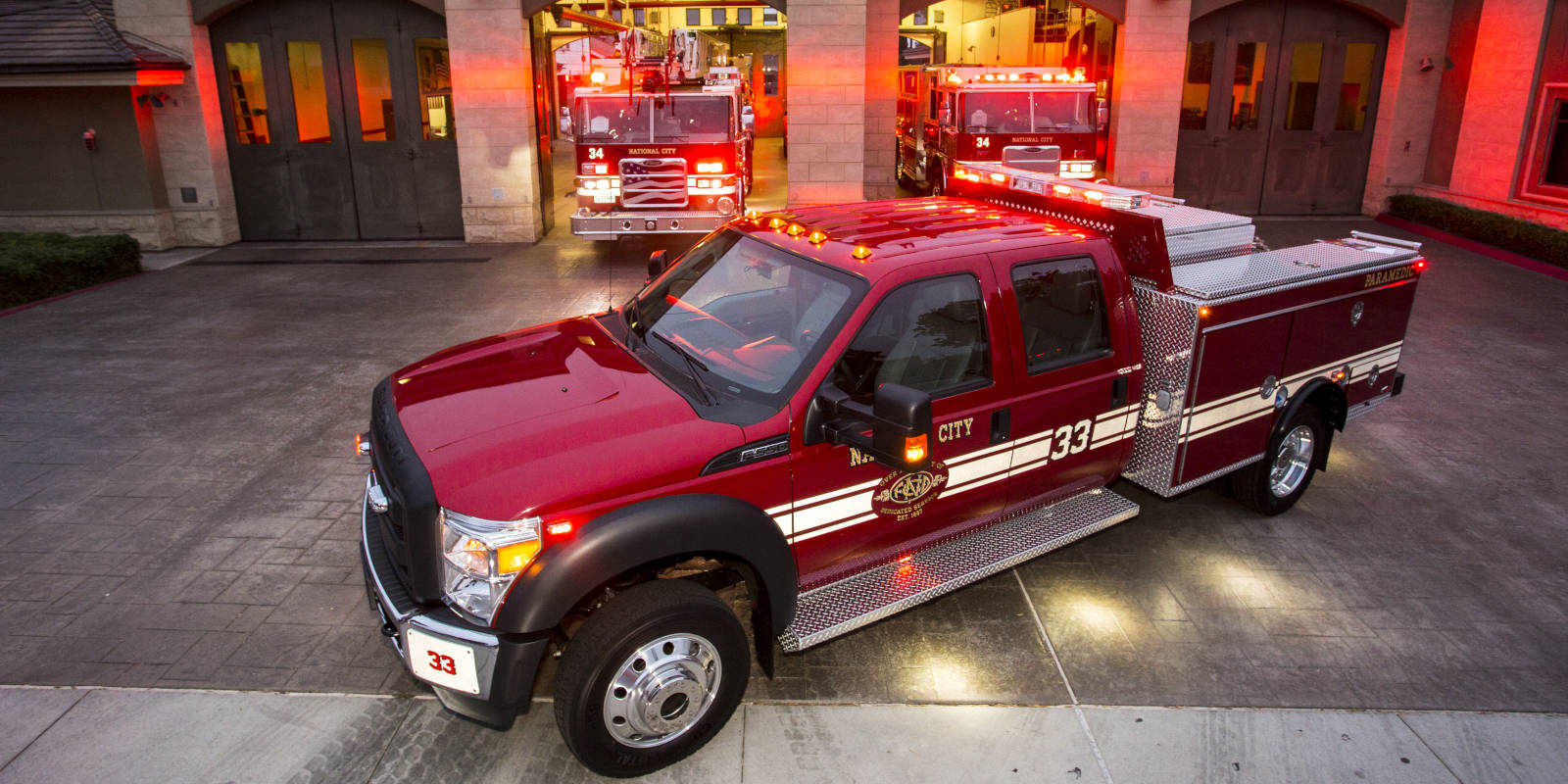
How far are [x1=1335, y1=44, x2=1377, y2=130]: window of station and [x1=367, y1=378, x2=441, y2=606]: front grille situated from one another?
19455 millimetres

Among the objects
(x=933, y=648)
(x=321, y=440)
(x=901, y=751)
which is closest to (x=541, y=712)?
(x=901, y=751)

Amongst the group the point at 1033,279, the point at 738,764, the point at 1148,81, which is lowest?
the point at 738,764

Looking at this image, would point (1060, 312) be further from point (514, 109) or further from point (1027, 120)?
point (514, 109)

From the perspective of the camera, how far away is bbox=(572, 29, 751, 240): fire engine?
45.6 feet

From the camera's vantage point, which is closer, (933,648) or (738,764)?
(738,764)

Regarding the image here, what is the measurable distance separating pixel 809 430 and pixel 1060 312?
1.67m

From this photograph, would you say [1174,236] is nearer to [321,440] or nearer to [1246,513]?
[1246,513]

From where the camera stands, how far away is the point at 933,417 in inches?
Result: 173

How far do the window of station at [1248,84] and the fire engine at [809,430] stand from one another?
44.9 ft

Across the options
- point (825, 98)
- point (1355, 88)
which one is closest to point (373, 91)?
point (825, 98)

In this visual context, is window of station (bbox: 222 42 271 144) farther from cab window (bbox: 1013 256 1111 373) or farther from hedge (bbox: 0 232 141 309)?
cab window (bbox: 1013 256 1111 373)

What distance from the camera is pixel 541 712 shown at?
14.5 ft

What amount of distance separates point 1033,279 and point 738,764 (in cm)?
269

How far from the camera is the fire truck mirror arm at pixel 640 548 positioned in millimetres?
3492
